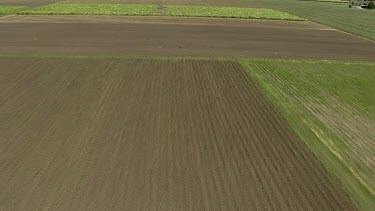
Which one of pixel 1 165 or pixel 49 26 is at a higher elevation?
pixel 49 26

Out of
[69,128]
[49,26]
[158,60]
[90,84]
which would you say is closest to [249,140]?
[69,128]

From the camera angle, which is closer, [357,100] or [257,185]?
[257,185]

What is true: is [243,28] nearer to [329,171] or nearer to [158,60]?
[158,60]

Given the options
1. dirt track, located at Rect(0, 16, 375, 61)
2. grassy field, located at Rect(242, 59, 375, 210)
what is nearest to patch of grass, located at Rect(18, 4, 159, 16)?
dirt track, located at Rect(0, 16, 375, 61)

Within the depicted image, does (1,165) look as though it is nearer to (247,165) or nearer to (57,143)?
(57,143)

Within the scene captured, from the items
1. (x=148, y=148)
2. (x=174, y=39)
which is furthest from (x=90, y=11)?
(x=148, y=148)

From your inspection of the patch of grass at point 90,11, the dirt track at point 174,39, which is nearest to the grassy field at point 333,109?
the dirt track at point 174,39

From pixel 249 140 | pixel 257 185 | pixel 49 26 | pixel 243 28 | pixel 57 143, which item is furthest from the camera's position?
pixel 243 28

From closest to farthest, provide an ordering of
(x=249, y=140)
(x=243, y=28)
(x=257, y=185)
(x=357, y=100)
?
1. (x=257, y=185)
2. (x=249, y=140)
3. (x=357, y=100)
4. (x=243, y=28)
